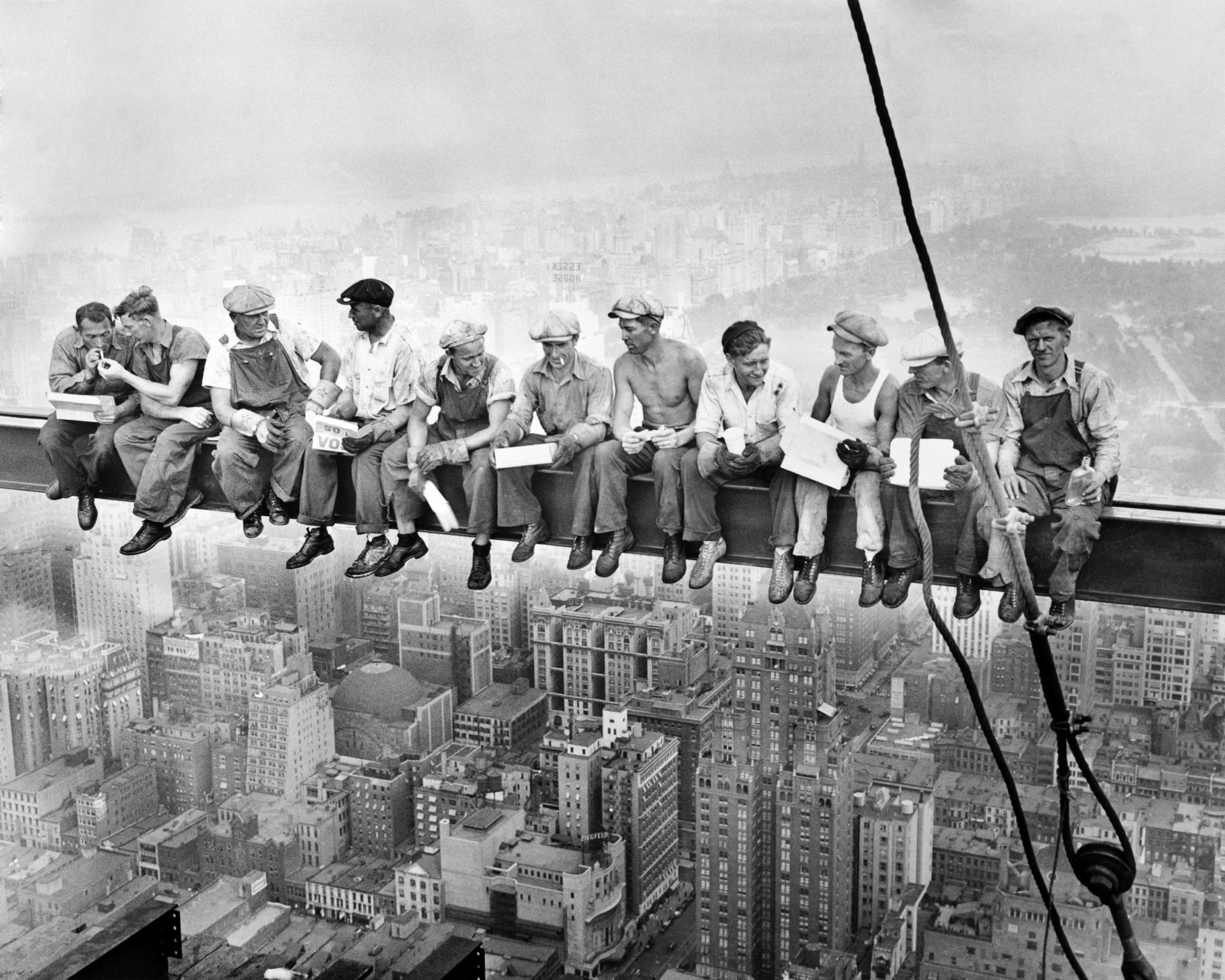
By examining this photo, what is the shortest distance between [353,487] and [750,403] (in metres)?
2.53

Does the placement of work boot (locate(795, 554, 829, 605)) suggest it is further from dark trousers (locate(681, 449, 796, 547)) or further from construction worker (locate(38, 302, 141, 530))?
construction worker (locate(38, 302, 141, 530))

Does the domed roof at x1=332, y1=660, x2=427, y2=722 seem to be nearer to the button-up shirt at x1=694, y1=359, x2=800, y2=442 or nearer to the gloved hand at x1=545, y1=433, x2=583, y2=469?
the gloved hand at x1=545, y1=433, x2=583, y2=469

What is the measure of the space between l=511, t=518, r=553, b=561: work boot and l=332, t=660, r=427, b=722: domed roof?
648cm

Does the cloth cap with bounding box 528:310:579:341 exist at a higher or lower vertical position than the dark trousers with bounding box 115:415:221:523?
higher

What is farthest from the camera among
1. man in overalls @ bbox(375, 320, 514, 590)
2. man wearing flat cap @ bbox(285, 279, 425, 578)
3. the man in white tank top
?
man wearing flat cap @ bbox(285, 279, 425, 578)

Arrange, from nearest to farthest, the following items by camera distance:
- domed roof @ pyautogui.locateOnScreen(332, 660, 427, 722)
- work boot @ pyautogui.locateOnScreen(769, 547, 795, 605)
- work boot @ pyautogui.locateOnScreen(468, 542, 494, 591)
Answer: work boot @ pyautogui.locateOnScreen(769, 547, 795, 605), work boot @ pyautogui.locateOnScreen(468, 542, 494, 591), domed roof @ pyautogui.locateOnScreen(332, 660, 427, 722)

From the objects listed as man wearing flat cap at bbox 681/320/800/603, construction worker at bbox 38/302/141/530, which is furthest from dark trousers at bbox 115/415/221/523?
man wearing flat cap at bbox 681/320/800/603

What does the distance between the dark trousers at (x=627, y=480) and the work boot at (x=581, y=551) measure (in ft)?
0.36

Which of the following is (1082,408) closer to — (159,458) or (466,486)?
(466,486)

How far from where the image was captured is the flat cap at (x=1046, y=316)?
651cm

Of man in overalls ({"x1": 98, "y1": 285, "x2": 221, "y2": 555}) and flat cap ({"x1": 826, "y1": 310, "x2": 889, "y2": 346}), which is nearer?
flat cap ({"x1": 826, "y1": 310, "x2": 889, "y2": 346})

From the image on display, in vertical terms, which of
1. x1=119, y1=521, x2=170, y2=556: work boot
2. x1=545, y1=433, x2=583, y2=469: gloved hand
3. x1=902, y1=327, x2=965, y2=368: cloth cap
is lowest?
x1=119, y1=521, x2=170, y2=556: work boot

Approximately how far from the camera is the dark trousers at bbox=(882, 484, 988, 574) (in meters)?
6.74

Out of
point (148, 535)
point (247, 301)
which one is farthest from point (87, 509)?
point (247, 301)
